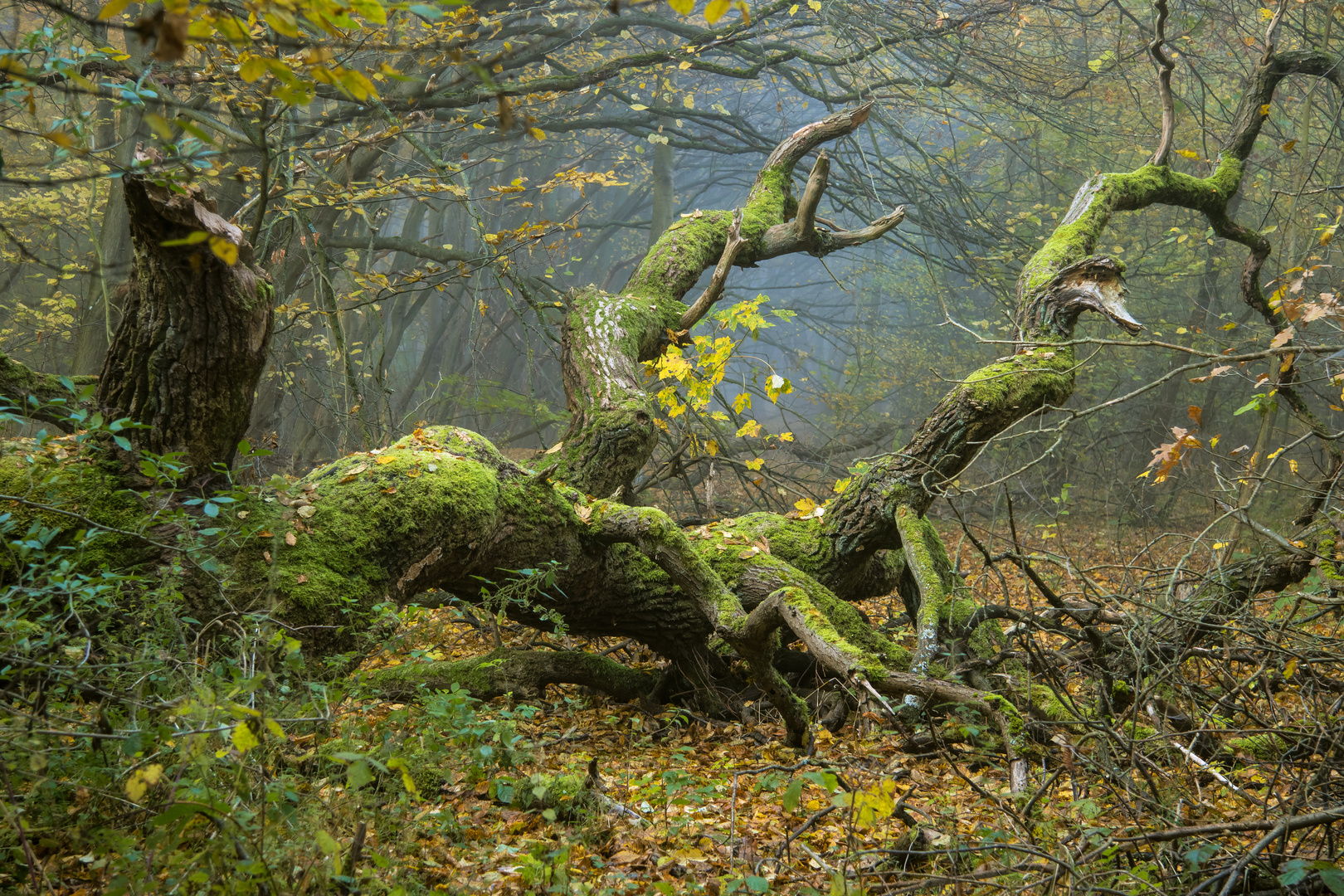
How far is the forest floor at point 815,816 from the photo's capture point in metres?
2.29

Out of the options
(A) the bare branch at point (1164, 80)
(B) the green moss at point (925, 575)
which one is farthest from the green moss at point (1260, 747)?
(A) the bare branch at point (1164, 80)

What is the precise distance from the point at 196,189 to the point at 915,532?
389 centimetres

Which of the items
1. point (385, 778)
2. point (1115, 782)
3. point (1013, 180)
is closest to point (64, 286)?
point (385, 778)

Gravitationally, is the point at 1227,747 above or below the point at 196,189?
below

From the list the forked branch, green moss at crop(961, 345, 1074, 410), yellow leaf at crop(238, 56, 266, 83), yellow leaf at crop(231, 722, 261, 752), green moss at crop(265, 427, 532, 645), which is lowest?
yellow leaf at crop(231, 722, 261, 752)

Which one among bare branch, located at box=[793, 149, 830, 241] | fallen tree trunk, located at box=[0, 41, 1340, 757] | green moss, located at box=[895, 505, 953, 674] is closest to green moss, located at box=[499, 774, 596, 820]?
fallen tree trunk, located at box=[0, 41, 1340, 757]

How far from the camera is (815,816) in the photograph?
8.41 ft

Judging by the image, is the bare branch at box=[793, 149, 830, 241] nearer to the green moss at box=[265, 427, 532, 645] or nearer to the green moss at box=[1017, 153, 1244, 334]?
the green moss at box=[1017, 153, 1244, 334]

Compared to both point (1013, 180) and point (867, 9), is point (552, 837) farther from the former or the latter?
point (1013, 180)

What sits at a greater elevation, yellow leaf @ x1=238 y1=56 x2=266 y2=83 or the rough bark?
yellow leaf @ x1=238 y1=56 x2=266 y2=83

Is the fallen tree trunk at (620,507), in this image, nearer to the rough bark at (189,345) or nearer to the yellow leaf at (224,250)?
the rough bark at (189,345)

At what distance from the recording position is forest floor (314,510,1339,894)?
2291 mm

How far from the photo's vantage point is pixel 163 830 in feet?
5.82

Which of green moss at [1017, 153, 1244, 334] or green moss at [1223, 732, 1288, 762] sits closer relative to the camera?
green moss at [1223, 732, 1288, 762]
